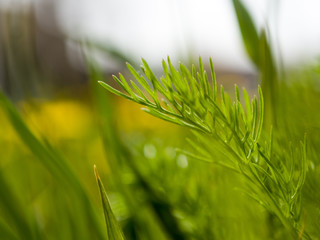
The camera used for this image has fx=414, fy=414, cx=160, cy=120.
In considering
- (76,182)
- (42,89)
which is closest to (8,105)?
(76,182)

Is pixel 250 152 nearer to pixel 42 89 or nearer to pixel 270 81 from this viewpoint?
pixel 270 81

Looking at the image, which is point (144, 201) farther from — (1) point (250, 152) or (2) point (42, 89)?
(2) point (42, 89)

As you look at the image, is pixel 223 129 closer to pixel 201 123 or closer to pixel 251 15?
pixel 201 123

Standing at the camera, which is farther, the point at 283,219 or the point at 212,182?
the point at 212,182

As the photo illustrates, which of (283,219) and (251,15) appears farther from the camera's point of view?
(251,15)

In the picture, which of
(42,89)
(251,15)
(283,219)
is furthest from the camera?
(42,89)

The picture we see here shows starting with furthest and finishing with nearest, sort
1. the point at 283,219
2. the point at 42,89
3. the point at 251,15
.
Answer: the point at 42,89 → the point at 251,15 → the point at 283,219

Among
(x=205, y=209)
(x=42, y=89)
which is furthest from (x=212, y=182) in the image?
(x=42, y=89)
